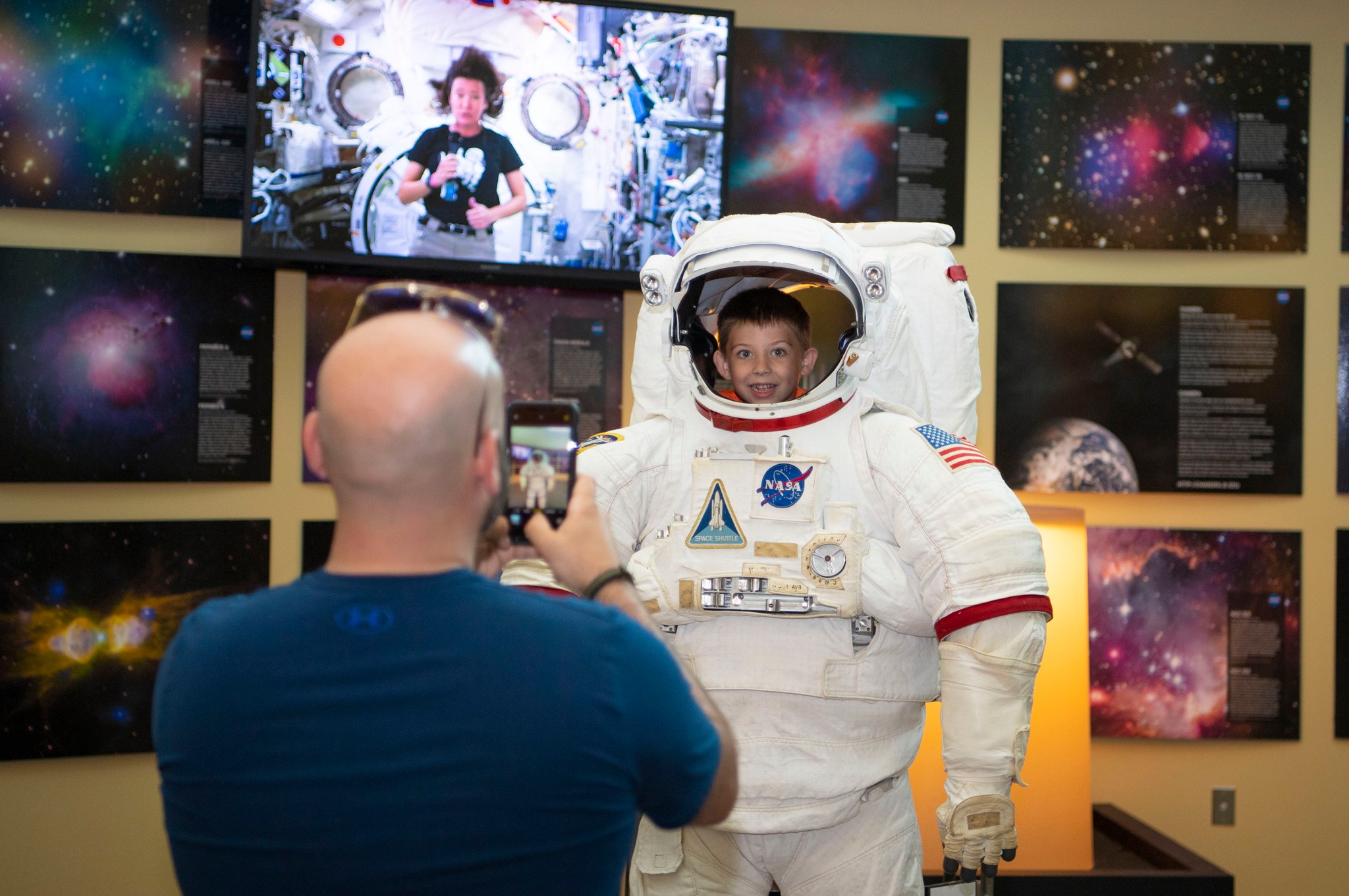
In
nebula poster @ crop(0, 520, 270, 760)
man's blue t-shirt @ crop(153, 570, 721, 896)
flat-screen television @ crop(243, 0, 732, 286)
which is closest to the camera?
man's blue t-shirt @ crop(153, 570, 721, 896)

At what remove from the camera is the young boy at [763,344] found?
2.17m

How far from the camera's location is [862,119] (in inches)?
139

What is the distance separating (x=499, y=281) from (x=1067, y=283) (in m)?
1.88

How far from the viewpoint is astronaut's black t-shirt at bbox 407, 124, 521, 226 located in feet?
10.3

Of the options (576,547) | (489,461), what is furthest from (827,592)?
(489,461)

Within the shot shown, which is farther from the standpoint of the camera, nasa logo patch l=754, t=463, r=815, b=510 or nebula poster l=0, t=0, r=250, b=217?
nebula poster l=0, t=0, r=250, b=217

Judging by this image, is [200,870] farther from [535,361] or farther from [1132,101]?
[1132,101]

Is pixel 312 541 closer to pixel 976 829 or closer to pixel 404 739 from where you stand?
pixel 976 829

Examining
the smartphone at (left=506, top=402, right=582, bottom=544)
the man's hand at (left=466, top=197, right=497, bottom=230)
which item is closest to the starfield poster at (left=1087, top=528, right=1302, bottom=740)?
the man's hand at (left=466, top=197, right=497, bottom=230)

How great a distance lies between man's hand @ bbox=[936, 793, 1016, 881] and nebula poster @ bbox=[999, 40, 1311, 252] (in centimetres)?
223

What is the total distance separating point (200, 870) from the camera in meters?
0.96

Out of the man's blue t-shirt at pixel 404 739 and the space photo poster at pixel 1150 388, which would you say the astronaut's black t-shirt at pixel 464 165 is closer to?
the space photo poster at pixel 1150 388

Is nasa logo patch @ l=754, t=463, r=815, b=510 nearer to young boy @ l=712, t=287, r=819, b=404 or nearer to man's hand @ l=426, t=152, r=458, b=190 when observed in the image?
young boy @ l=712, t=287, r=819, b=404

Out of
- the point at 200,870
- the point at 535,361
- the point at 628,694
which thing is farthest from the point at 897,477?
the point at 535,361
